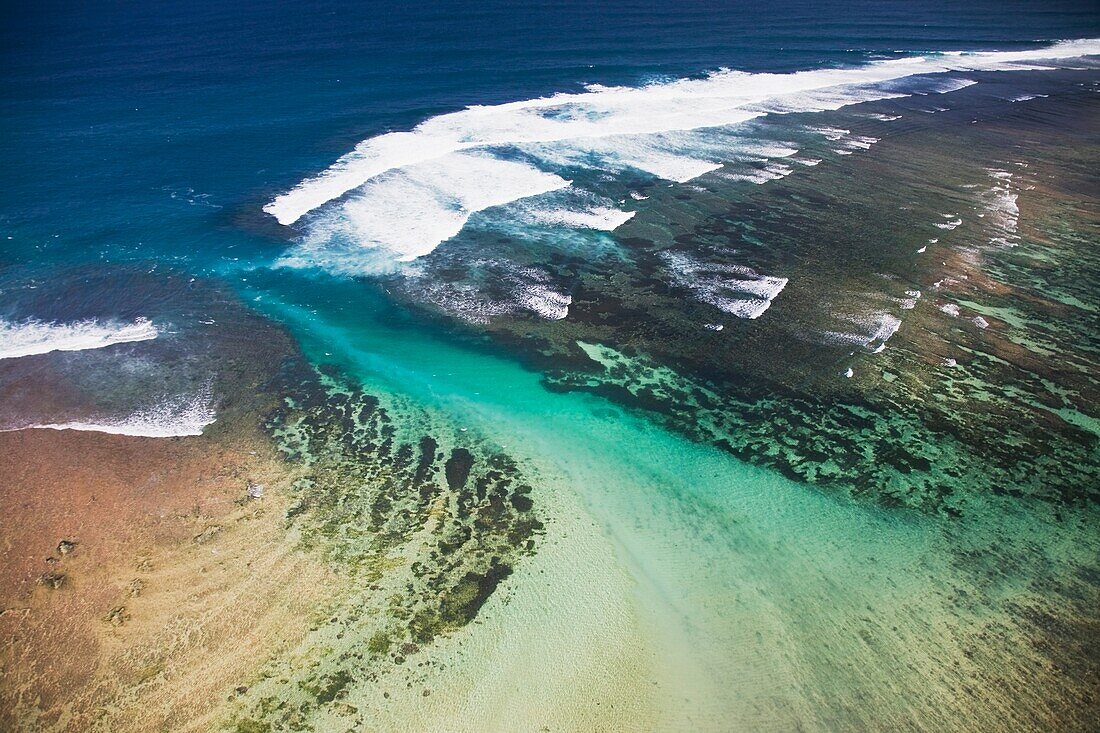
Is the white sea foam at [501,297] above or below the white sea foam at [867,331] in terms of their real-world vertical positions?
below

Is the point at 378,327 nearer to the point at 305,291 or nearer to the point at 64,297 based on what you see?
the point at 305,291

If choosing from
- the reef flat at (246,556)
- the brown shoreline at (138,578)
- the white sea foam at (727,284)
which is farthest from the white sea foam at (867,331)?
the brown shoreline at (138,578)

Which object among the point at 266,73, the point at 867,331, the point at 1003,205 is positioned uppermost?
the point at 266,73

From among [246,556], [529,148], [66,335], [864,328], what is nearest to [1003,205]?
[864,328]

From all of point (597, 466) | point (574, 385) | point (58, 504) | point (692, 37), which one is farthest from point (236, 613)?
point (692, 37)

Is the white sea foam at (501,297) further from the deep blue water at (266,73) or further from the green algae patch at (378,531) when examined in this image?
the deep blue water at (266,73)

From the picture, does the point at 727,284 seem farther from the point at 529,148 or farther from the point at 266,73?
the point at 266,73
